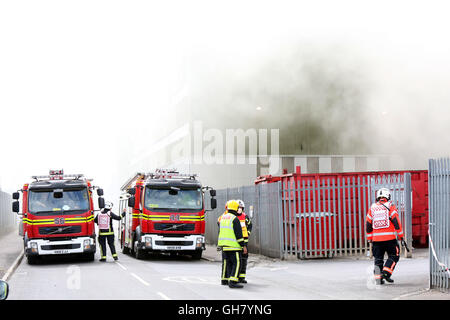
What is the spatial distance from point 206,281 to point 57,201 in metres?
6.99

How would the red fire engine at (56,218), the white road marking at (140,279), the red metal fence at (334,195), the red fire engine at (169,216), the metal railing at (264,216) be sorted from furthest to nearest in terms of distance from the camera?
the red fire engine at (169,216) → the metal railing at (264,216) → the red fire engine at (56,218) → the red metal fence at (334,195) → the white road marking at (140,279)

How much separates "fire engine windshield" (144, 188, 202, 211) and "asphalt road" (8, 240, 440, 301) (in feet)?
5.55

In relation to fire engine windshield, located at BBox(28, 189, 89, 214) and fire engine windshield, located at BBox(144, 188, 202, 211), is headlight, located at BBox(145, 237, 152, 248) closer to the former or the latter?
fire engine windshield, located at BBox(144, 188, 202, 211)

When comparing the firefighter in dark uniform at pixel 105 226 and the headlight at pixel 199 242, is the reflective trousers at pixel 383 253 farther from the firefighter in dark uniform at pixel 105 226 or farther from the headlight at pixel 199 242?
the firefighter in dark uniform at pixel 105 226

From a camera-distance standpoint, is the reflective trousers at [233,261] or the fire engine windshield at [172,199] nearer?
the reflective trousers at [233,261]

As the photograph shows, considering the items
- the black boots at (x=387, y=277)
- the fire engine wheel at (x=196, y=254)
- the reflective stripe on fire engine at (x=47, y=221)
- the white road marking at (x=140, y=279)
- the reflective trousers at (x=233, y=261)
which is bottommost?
the fire engine wheel at (x=196, y=254)

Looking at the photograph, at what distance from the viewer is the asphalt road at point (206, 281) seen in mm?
10766

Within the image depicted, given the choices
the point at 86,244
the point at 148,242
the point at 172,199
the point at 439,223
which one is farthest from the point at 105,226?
the point at 439,223

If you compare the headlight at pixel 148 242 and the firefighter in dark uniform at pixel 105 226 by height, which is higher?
the firefighter in dark uniform at pixel 105 226

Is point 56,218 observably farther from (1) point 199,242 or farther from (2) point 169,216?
(1) point 199,242

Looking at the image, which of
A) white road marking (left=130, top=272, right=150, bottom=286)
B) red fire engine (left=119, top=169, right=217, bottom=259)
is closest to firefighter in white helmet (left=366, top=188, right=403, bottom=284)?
white road marking (left=130, top=272, right=150, bottom=286)

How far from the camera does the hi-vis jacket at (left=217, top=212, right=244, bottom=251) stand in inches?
→ 459

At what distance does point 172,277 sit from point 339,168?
82.0 ft

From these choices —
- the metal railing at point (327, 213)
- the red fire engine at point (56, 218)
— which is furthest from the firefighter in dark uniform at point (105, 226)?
the metal railing at point (327, 213)
